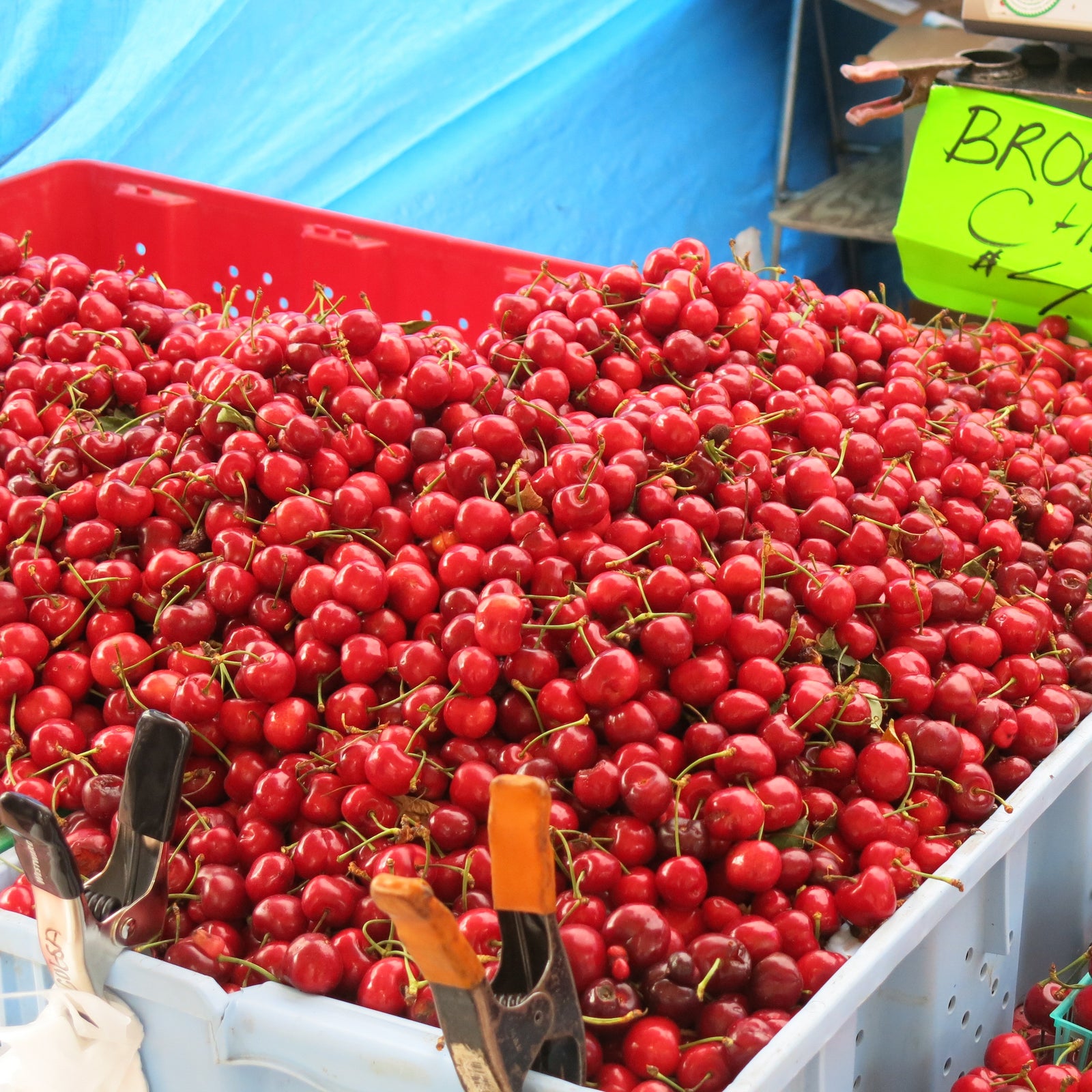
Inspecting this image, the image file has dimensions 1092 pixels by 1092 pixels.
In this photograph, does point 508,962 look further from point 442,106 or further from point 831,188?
point 831,188

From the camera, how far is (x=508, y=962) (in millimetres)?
803

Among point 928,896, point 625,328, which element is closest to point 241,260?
point 625,328

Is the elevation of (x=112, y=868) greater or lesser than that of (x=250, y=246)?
lesser


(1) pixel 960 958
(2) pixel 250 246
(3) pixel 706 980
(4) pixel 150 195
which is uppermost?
(4) pixel 150 195

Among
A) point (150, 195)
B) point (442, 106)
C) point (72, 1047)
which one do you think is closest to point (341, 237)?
point (150, 195)

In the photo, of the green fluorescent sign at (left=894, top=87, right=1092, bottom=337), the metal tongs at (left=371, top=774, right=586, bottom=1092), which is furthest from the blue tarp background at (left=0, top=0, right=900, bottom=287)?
the metal tongs at (left=371, top=774, right=586, bottom=1092)

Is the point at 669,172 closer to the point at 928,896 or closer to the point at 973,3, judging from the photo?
the point at 973,3

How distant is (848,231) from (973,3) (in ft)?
4.59

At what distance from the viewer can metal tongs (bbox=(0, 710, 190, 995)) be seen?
84 cm

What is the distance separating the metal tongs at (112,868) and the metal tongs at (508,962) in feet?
0.91

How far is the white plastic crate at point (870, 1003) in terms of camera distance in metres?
0.85

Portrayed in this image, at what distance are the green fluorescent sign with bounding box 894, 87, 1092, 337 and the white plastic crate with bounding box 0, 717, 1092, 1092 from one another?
39.9 inches

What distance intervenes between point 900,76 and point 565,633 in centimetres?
138

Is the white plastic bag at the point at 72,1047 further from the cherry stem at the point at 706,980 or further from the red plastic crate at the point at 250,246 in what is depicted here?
the red plastic crate at the point at 250,246
